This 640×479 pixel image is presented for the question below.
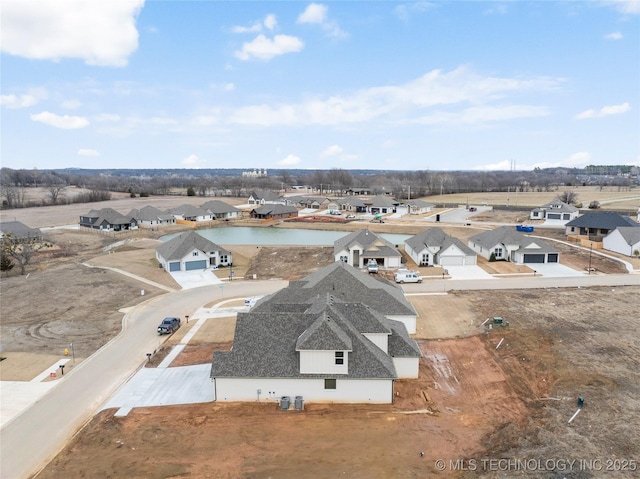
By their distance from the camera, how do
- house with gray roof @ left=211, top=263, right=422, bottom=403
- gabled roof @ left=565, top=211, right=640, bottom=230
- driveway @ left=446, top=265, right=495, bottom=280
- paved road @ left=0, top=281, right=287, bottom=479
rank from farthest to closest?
1. gabled roof @ left=565, top=211, right=640, bottom=230
2. driveway @ left=446, top=265, right=495, bottom=280
3. house with gray roof @ left=211, top=263, right=422, bottom=403
4. paved road @ left=0, top=281, right=287, bottom=479

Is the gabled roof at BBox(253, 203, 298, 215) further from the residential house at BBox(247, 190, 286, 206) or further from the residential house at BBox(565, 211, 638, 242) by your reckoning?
the residential house at BBox(565, 211, 638, 242)

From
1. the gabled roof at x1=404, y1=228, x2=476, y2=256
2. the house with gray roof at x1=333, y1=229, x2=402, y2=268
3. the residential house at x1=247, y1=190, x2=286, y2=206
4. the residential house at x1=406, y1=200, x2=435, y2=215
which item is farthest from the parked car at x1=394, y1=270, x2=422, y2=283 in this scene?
the residential house at x1=247, y1=190, x2=286, y2=206

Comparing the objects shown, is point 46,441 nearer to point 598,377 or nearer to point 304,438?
point 304,438

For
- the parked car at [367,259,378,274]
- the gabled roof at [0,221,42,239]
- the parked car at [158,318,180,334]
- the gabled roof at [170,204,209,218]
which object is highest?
the gabled roof at [170,204,209,218]

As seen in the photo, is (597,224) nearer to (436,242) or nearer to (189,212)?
(436,242)

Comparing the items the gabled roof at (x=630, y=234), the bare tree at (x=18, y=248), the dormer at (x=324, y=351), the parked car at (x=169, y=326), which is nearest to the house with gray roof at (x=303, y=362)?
the dormer at (x=324, y=351)

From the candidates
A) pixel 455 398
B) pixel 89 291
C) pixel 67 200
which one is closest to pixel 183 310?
pixel 89 291

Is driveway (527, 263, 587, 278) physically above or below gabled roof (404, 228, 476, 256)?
below
